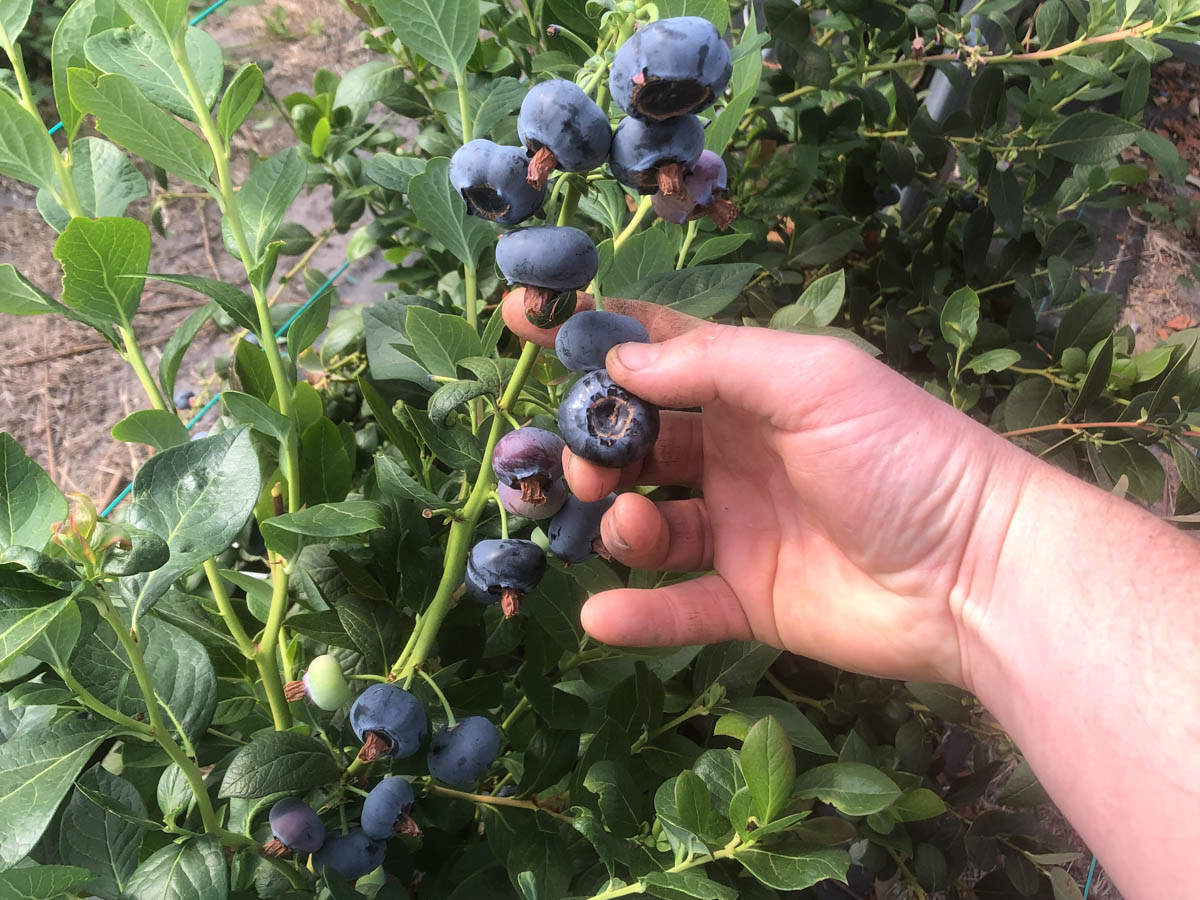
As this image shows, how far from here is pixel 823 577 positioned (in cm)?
97

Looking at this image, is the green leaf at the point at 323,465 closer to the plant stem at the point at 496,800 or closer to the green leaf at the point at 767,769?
the plant stem at the point at 496,800

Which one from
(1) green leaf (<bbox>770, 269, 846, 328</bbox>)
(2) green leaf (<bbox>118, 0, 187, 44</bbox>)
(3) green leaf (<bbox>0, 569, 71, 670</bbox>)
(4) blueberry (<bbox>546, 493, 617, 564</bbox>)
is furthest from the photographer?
(1) green leaf (<bbox>770, 269, 846, 328</bbox>)

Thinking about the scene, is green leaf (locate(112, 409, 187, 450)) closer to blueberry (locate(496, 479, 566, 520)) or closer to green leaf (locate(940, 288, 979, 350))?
blueberry (locate(496, 479, 566, 520))

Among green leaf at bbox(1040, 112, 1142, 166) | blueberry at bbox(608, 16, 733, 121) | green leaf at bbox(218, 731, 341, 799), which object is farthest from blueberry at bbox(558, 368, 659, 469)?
green leaf at bbox(1040, 112, 1142, 166)

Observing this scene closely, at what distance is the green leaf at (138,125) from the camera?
63 centimetres

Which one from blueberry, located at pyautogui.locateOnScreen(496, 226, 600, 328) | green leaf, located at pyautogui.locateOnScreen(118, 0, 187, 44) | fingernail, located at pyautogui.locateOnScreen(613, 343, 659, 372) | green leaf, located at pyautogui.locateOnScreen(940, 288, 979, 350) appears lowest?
green leaf, located at pyautogui.locateOnScreen(940, 288, 979, 350)

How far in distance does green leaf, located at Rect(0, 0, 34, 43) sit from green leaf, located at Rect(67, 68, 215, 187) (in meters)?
0.14

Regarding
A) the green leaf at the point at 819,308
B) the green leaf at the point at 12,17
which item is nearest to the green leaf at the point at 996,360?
the green leaf at the point at 819,308

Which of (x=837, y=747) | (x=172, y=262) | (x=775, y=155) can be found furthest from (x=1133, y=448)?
(x=172, y=262)

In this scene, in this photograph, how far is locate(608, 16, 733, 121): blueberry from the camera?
1.60ft

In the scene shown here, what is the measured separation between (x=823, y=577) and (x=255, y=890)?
68cm

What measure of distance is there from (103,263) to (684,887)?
0.68m

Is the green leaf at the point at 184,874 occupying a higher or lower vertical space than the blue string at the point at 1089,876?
higher

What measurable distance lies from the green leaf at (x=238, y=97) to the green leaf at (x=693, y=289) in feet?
1.30
